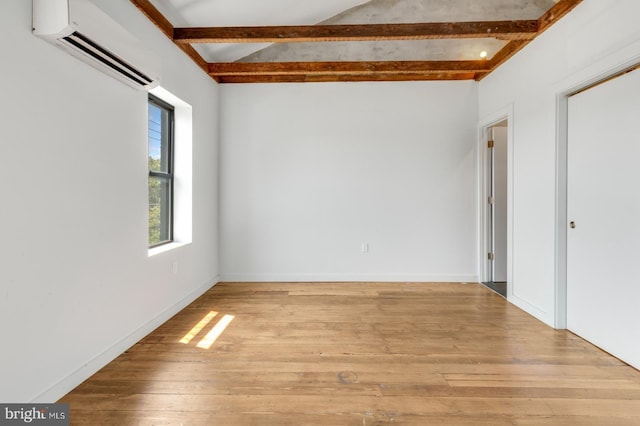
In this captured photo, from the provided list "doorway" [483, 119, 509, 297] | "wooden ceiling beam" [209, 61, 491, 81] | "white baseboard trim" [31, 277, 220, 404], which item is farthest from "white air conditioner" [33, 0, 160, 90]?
"doorway" [483, 119, 509, 297]

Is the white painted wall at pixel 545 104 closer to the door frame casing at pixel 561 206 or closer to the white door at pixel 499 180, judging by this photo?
the door frame casing at pixel 561 206

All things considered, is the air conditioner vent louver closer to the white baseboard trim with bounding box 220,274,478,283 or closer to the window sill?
the window sill

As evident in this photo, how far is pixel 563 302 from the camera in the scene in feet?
9.56

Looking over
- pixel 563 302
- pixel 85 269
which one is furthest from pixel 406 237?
pixel 85 269

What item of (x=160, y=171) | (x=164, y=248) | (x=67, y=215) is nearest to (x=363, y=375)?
(x=67, y=215)

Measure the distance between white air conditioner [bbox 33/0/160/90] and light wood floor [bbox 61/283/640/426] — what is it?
2000 mm

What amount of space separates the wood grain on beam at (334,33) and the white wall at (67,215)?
448mm

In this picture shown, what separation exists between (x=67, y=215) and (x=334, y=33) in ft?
8.70

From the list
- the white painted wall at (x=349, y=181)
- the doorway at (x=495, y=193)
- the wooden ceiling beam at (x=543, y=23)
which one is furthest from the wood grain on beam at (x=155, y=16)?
the doorway at (x=495, y=193)

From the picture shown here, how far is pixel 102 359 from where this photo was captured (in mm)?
2258

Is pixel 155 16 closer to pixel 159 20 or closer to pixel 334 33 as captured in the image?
pixel 159 20

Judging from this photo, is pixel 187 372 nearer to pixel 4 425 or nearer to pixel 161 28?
pixel 4 425

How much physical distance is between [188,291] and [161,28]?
2583 mm

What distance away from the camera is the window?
10.8 feet
